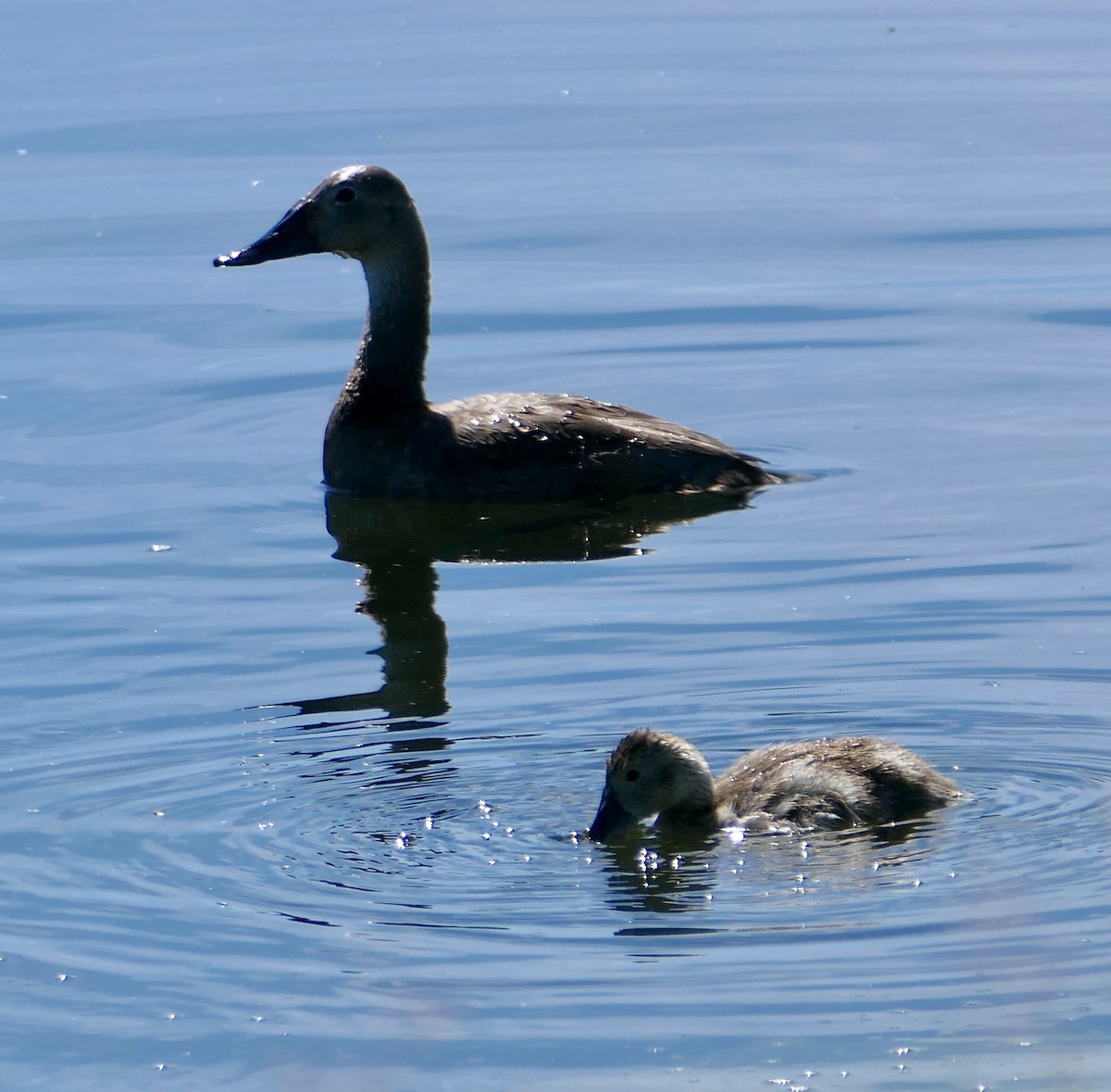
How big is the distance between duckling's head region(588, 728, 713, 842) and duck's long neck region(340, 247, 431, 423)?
4.99 m

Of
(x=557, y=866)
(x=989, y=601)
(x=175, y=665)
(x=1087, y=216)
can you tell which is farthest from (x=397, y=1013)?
(x=1087, y=216)

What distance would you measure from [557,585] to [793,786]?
9.99 feet

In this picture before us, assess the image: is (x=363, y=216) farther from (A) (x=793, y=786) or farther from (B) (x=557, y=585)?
(A) (x=793, y=786)

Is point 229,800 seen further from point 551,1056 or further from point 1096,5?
point 1096,5

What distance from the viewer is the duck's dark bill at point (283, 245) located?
44.7 feet

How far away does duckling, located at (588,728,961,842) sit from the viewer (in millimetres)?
7902

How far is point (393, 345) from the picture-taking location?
1325 centimetres

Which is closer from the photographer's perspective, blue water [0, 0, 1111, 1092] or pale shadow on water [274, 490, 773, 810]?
blue water [0, 0, 1111, 1092]

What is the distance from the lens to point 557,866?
25.3ft

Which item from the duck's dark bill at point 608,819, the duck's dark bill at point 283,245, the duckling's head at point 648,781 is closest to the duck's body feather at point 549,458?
the duck's dark bill at point 283,245

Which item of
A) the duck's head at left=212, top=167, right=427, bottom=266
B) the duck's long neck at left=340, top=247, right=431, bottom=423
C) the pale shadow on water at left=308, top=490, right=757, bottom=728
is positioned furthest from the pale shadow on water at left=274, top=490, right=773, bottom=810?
the duck's head at left=212, top=167, right=427, bottom=266

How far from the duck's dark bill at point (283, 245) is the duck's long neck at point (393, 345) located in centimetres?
33

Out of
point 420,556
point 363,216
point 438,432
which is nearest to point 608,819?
point 420,556

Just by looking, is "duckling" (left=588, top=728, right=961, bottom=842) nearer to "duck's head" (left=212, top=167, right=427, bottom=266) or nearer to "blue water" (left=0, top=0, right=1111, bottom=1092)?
"blue water" (left=0, top=0, right=1111, bottom=1092)
